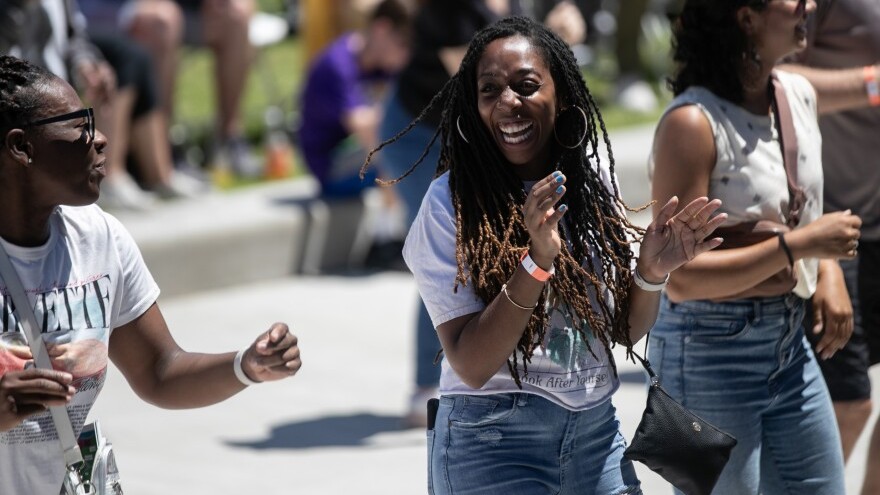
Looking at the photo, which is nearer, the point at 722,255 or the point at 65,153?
the point at 65,153

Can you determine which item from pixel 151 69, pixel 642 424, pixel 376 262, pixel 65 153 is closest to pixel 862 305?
pixel 642 424

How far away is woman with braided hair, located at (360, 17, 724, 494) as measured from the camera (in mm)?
2938

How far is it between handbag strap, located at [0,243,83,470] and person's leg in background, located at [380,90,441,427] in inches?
113

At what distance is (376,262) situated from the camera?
858 centimetres

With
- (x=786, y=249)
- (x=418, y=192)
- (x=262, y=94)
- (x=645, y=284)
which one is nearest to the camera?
(x=645, y=284)

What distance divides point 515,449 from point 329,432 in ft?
10.2

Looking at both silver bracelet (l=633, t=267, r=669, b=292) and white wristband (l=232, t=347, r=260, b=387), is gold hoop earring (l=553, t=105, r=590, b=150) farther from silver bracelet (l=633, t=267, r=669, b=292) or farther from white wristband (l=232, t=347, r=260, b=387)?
white wristband (l=232, t=347, r=260, b=387)

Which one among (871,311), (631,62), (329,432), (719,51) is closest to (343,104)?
(329,432)

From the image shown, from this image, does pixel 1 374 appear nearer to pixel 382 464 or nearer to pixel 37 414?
pixel 37 414

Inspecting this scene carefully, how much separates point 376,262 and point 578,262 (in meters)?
5.57

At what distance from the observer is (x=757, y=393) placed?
3.52 m

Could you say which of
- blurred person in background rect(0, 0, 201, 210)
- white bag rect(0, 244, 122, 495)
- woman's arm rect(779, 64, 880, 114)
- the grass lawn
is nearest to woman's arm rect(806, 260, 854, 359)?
woman's arm rect(779, 64, 880, 114)

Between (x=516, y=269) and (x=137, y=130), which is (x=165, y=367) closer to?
(x=516, y=269)

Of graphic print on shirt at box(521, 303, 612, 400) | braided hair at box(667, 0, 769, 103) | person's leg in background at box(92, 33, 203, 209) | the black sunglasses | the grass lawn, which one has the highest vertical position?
braided hair at box(667, 0, 769, 103)
